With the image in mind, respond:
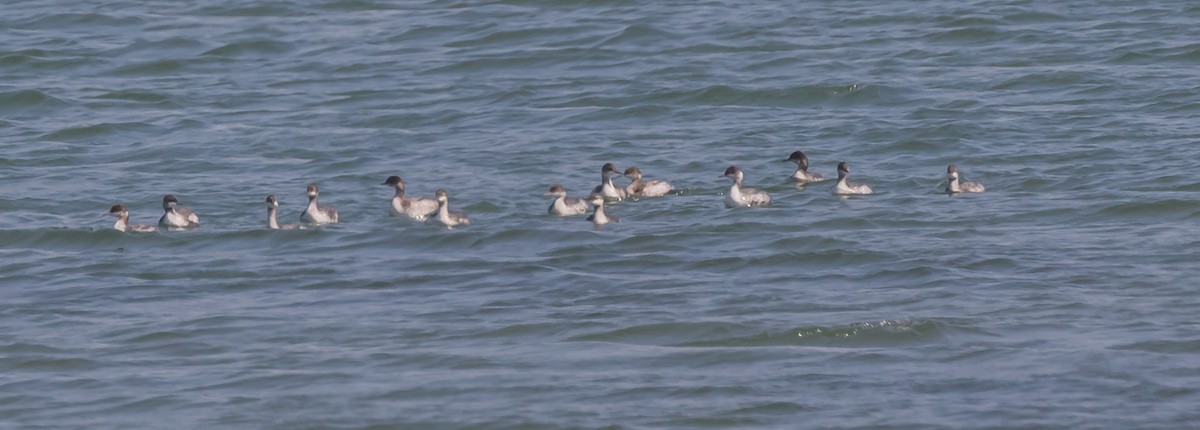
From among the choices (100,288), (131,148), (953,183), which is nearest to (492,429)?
(100,288)

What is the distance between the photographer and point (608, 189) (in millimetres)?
19703

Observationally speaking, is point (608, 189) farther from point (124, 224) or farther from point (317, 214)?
point (124, 224)

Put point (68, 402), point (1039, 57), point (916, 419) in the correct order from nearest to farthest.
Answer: point (916, 419) → point (68, 402) → point (1039, 57)

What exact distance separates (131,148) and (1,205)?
11.1ft

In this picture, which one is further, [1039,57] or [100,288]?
[1039,57]

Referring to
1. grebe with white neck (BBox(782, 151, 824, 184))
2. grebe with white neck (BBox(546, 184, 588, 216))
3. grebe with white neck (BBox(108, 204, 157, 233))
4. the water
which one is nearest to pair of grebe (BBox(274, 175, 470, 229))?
the water

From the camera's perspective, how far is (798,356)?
42.1 feet

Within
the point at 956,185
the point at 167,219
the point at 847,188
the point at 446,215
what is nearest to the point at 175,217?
the point at 167,219

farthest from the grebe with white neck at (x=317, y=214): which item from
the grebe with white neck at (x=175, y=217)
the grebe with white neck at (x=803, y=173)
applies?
the grebe with white neck at (x=803, y=173)

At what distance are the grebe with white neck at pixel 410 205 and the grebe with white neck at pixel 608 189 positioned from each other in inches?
68.9

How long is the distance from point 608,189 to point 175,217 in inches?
161

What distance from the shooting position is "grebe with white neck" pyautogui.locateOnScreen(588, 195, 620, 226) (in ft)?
60.2

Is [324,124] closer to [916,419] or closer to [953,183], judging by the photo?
[953,183]

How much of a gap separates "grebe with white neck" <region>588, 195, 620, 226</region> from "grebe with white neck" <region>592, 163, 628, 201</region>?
83cm
